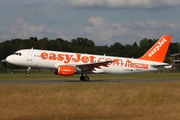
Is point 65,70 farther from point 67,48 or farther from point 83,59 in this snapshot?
point 67,48

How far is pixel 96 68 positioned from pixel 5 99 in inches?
882

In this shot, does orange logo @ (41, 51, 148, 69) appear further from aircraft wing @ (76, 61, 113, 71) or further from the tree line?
the tree line

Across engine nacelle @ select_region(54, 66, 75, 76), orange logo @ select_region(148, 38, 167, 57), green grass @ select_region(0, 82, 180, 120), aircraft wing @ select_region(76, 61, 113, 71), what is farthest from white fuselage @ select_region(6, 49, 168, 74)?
green grass @ select_region(0, 82, 180, 120)

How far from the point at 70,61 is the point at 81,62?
1.24m

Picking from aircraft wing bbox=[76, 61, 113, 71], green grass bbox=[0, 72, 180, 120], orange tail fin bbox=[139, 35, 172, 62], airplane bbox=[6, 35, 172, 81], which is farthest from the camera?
orange tail fin bbox=[139, 35, 172, 62]

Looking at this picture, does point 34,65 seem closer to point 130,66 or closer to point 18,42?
point 130,66

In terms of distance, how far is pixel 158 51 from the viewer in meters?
43.5

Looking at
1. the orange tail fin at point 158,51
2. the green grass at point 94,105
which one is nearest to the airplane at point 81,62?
the orange tail fin at point 158,51

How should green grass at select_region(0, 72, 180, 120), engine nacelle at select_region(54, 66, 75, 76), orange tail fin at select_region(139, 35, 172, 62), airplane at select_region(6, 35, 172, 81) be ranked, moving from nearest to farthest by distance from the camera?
1. green grass at select_region(0, 72, 180, 120)
2. engine nacelle at select_region(54, 66, 75, 76)
3. airplane at select_region(6, 35, 172, 81)
4. orange tail fin at select_region(139, 35, 172, 62)

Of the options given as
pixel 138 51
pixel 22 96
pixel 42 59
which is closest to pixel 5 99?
pixel 22 96

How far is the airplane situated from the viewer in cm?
3847

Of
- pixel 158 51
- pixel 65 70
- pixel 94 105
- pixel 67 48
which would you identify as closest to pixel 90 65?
pixel 65 70

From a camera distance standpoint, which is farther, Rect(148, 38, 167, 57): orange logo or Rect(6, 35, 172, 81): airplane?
Rect(148, 38, 167, 57): orange logo

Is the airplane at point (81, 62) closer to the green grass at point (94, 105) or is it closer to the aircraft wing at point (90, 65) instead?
the aircraft wing at point (90, 65)
